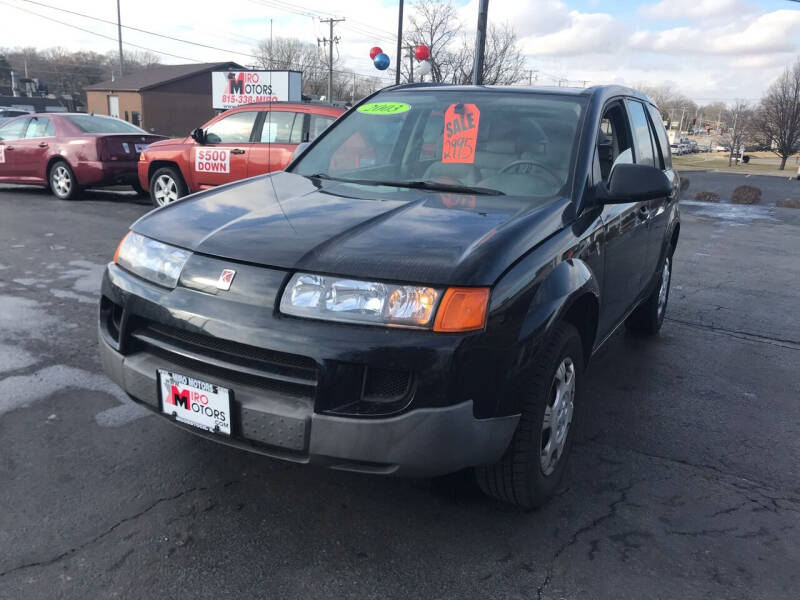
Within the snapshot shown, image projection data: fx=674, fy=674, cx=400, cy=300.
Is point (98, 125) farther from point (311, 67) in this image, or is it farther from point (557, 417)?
point (311, 67)

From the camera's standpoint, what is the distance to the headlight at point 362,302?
2.14 meters

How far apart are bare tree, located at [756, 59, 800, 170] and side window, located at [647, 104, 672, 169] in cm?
6934

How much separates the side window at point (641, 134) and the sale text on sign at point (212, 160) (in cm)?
656

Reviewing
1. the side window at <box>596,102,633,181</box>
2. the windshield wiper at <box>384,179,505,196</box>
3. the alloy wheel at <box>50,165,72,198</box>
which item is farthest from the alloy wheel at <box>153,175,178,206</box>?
the side window at <box>596,102,633,181</box>

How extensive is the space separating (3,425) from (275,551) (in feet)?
5.68

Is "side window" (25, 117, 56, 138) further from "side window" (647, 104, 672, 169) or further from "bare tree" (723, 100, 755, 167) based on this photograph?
"bare tree" (723, 100, 755, 167)

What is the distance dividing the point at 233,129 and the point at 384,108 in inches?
252

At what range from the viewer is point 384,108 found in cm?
392

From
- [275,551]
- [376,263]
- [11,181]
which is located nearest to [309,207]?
[376,263]

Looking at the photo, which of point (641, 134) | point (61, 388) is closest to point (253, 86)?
point (641, 134)

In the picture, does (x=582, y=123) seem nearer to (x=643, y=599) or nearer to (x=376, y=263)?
(x=376, y=263)

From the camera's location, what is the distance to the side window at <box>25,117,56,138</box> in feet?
38.0

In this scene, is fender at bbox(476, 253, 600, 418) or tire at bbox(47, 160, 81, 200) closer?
fender at bbox(476, 253, 600, 418)

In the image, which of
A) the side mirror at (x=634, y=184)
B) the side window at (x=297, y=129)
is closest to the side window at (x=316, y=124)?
the side window at (x=297, y=129)
